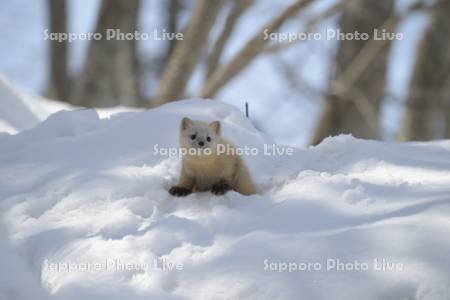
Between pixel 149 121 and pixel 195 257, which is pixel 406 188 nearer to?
pixel 195 257

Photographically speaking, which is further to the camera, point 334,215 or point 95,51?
point 95,51

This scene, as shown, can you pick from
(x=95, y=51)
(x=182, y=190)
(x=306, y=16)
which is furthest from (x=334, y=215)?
(x=95, y=51)

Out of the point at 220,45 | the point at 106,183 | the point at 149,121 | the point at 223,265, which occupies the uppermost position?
the point at 220,45

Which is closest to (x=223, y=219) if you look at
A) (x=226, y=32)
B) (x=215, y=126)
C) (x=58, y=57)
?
(x=215, y=126)

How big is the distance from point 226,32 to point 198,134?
15.0ft

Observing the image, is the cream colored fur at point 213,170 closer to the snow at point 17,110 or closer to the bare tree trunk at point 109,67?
the snow at point 17,110

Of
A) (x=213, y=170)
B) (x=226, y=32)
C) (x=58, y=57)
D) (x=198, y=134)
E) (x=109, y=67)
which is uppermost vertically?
(x=226, y=32)

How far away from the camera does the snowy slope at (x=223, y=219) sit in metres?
2.57

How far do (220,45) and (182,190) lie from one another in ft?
16.0

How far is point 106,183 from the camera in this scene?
353cm

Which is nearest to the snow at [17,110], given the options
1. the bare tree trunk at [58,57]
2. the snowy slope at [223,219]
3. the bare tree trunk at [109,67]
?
the snowy slope at [223,219]

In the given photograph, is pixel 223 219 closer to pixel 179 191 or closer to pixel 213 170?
pixel 179 191

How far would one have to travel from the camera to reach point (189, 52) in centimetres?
781

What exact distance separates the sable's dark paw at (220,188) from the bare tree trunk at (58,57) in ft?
25.2
